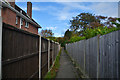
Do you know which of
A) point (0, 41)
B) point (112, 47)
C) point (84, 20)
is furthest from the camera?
point (84, 20)

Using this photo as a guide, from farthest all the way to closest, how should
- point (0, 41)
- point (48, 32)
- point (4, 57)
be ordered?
1. point (48, 32)
2. point (4, 57)
3. point (0, 41)

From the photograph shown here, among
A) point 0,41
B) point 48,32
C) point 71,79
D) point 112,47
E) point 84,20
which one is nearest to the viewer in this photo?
point 0,41

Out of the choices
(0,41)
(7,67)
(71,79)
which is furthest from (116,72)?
(71,79)

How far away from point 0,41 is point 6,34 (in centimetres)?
29

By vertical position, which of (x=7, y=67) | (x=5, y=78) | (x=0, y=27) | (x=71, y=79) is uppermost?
(x=0, y=27)

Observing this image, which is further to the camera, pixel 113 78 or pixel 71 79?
pixel 71 79

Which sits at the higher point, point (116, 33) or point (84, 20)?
point (84, 20)

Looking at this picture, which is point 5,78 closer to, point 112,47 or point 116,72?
point 116,72

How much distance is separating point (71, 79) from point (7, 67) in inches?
211

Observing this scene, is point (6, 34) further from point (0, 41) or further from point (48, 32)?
point (48, 32)

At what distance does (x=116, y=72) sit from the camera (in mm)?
2930

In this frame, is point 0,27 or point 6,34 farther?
point 6,34

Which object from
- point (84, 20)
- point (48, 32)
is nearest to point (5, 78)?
point (84, 20)

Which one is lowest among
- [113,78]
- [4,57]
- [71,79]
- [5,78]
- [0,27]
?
[71,79]
